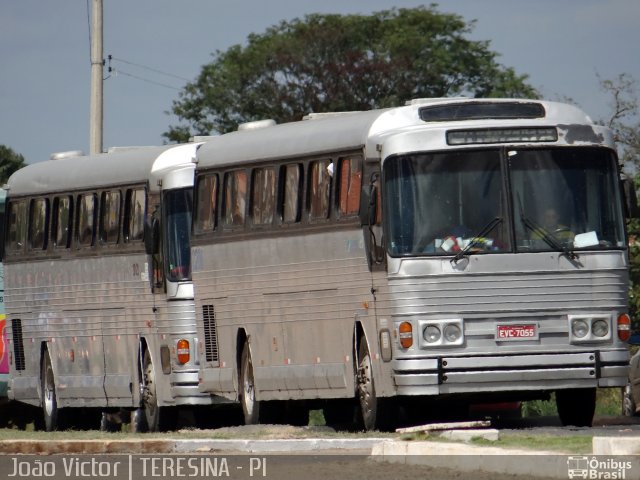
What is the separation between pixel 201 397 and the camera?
81.4ft

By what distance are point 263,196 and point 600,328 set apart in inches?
190

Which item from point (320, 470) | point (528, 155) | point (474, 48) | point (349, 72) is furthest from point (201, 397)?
point (474, 48)

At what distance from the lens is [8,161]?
71.8 meters

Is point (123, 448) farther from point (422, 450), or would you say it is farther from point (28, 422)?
point (28, 422)

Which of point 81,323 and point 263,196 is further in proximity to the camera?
point 81,323

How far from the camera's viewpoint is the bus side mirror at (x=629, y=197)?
19.2 meters

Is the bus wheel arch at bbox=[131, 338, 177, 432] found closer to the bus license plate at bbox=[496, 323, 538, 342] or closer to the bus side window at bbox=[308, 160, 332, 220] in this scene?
the bus side window at bbox=[308, 160, 332, 220]

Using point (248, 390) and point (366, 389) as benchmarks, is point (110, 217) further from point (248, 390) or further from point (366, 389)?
point (366, 389)

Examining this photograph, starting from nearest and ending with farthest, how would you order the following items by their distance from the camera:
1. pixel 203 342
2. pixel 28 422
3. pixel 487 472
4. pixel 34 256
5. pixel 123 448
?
pixel 487 472 → pixel 123 448 → pixel 203 342 → pixel 34 256 → pixel 28 422

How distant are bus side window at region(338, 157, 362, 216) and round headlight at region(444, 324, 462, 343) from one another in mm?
1824

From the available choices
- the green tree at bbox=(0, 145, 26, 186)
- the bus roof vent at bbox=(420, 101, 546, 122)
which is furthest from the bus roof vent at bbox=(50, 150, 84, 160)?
the green tree at bbox=(0, 145, 26, 186)

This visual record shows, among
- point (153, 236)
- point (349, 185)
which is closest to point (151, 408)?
point (153, 236)

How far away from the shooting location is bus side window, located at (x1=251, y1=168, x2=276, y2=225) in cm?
2180

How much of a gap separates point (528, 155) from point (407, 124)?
123cm
